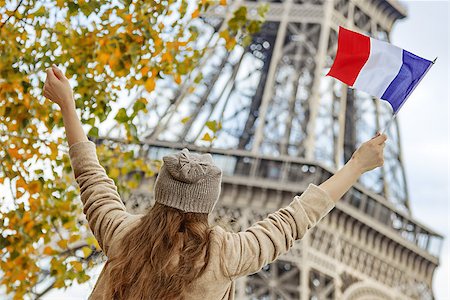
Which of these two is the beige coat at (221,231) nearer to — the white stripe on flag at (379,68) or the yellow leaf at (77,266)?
the white stripe on flag at (379,68)

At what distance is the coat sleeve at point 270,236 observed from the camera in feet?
14.6

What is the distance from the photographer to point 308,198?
4746 millimetres

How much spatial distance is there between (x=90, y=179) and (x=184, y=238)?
→ 2.00ft

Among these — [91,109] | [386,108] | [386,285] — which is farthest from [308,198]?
[386,108]

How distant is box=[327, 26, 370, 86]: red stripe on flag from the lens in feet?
19.4

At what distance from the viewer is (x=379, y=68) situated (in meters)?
5.88

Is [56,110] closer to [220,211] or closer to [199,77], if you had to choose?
[199,77]

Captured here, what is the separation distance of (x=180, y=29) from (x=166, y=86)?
762 inches

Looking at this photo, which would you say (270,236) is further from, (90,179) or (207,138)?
(207,138)

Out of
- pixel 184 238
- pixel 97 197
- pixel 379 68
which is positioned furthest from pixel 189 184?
pixel 379 68

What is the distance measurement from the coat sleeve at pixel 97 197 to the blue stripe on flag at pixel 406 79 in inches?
66.8

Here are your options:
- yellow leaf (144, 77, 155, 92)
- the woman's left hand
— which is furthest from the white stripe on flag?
yellow leaf (144, 77, 155, 92)

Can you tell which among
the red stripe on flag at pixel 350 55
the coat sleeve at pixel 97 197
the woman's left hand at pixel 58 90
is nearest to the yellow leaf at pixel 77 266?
the red stripe on flag at pixel 350 55

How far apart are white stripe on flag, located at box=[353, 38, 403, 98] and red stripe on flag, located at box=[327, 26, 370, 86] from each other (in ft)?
0.11
